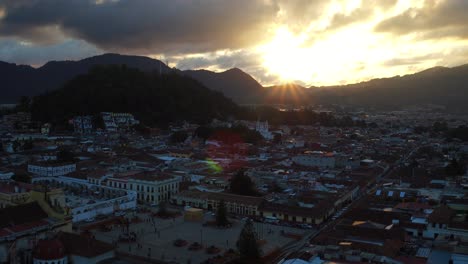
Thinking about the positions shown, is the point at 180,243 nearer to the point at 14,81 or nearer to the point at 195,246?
the point at 195,246

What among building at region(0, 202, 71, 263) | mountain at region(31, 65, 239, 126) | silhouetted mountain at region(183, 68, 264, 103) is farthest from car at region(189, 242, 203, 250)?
silhouetted mountain at region(183, 68, 264, 103)

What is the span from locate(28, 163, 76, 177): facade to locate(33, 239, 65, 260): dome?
17838 mm

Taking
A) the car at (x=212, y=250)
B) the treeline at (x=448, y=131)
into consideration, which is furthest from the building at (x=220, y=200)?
the treeline at (x=448, y=131)

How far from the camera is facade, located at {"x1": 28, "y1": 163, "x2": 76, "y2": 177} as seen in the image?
100 ft

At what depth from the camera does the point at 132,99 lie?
72.2 meters

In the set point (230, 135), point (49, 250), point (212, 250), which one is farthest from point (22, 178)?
point (230, 135)

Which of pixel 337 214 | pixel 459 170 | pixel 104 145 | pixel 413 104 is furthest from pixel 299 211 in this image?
pixel 413 104

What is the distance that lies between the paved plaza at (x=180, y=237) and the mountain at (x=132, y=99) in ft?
151

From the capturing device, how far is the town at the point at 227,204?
51.2 ft

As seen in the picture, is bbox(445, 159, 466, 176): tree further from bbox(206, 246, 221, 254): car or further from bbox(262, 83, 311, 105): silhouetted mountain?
bbox(262, 83, 311, 105): silhouetted mountain

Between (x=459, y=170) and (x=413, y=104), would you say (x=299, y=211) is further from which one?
(x=413, y=104)

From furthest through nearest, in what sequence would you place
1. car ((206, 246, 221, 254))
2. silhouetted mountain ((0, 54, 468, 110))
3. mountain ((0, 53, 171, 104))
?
silhouetted mountain ((0, 54, 468, 110)), mountain ((0, 53, 171, 104)), car ((206, 246, 221, 254))

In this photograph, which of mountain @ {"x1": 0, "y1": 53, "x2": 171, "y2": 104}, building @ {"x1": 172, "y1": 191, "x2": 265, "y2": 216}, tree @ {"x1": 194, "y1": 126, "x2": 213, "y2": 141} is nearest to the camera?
building @ {"x1": 172, "y1": 191, "x2": 265, "y2": 216}

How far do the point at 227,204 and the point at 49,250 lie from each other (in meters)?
11.6
